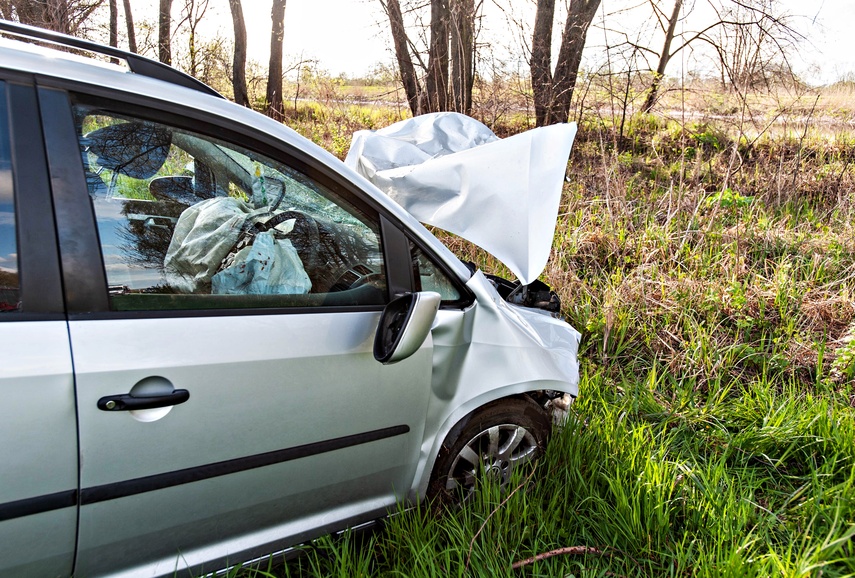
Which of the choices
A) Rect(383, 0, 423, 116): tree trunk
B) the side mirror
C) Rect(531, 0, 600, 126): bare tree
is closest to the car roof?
the side mirror

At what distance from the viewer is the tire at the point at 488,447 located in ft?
7.40

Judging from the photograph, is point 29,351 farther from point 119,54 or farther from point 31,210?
point 119,54

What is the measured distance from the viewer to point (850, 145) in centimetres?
667

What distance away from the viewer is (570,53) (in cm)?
754

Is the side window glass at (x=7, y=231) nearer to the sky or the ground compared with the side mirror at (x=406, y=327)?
nearer to the sky

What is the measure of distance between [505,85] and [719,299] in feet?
13.5

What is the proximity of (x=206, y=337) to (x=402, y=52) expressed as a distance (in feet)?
25.6

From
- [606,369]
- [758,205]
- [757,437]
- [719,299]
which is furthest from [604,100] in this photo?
[757,437]

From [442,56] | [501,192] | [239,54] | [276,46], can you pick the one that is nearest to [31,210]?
[501,192]

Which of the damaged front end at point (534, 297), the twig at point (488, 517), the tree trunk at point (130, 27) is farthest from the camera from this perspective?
→ the tree trunk at point (130, 27)

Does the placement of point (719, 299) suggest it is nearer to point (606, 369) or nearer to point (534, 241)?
point (606, 369)

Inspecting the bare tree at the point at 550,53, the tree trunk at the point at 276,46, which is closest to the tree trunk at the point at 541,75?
the bare tree at the point at 550,53

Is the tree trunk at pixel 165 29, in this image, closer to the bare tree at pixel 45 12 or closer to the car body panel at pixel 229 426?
the bare tree at pixel 45 12

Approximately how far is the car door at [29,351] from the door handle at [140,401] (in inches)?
3.1
